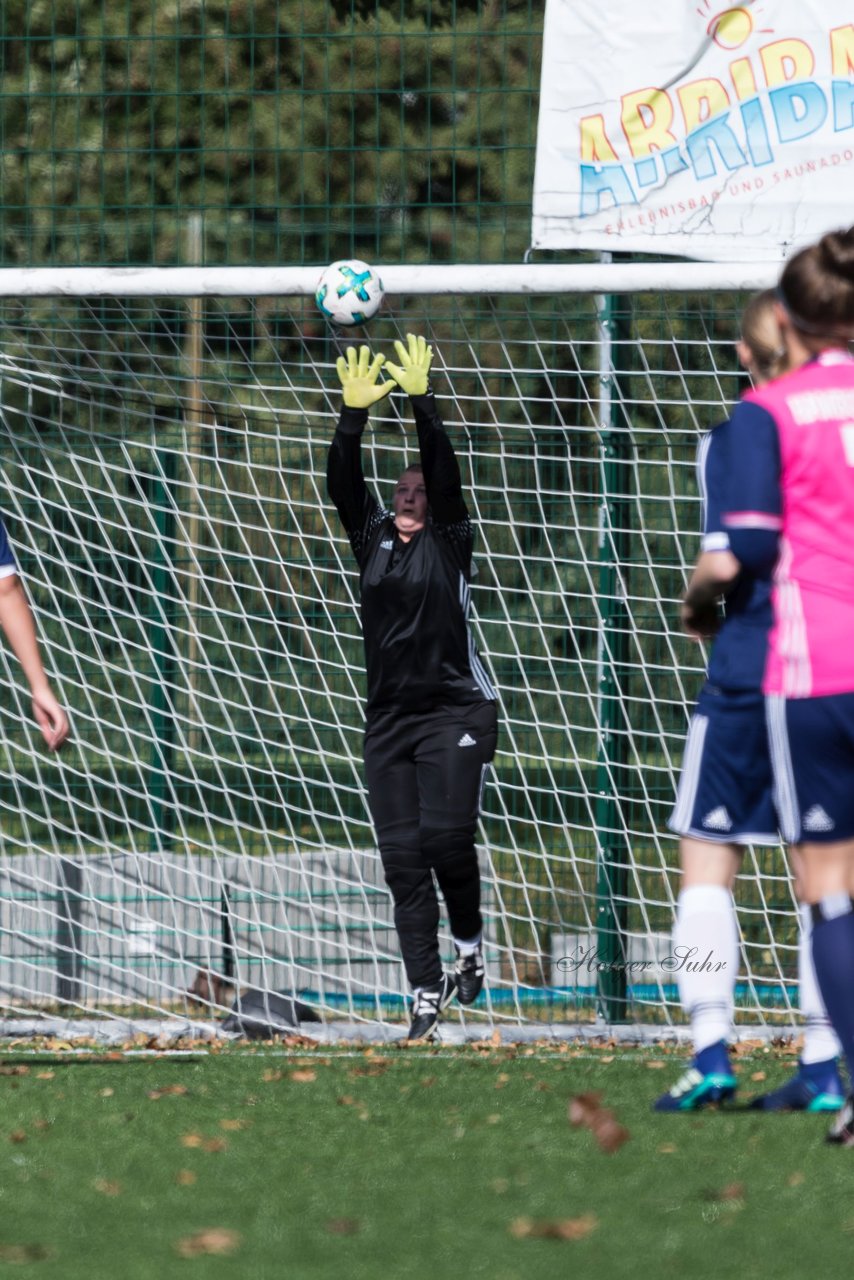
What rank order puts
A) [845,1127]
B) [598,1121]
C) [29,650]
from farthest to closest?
[29,650], [598,1121], [845,1127]

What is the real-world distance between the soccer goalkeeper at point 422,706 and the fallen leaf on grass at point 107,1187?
2361 mm

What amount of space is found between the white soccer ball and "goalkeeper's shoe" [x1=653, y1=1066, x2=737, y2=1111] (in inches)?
109

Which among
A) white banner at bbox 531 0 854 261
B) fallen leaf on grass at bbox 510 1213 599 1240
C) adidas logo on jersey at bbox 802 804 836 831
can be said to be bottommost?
fallen leaf on grass at bbox 510 1213 599 1240

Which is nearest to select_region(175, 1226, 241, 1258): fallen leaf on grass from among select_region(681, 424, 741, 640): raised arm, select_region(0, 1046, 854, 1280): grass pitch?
select_region(0, 1046, 854, 1280): grass pitch

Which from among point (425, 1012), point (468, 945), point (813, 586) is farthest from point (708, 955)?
point (468, 945)

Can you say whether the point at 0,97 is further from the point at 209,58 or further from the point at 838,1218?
the point at 838,1218

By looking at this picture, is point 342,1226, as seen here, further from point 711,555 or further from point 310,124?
point 310,124

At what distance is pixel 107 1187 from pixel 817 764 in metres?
1.64

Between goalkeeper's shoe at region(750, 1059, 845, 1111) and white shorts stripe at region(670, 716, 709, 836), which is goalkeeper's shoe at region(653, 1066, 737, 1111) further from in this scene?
white shorts stripe at region(670, 716, 709, 836)

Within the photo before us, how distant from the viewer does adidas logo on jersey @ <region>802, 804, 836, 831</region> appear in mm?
3525

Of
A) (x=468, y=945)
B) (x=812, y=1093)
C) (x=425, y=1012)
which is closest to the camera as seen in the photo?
(x=812, y=1093)

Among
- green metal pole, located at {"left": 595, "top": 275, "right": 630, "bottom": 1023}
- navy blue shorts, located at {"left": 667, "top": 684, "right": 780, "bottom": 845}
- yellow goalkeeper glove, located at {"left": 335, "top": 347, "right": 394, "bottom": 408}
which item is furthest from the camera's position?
green metal pole, located at {"left": 595, "top": 275, "right": 630, "bottom": 1023}

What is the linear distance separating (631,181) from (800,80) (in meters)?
0.65

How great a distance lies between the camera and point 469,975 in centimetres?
616
